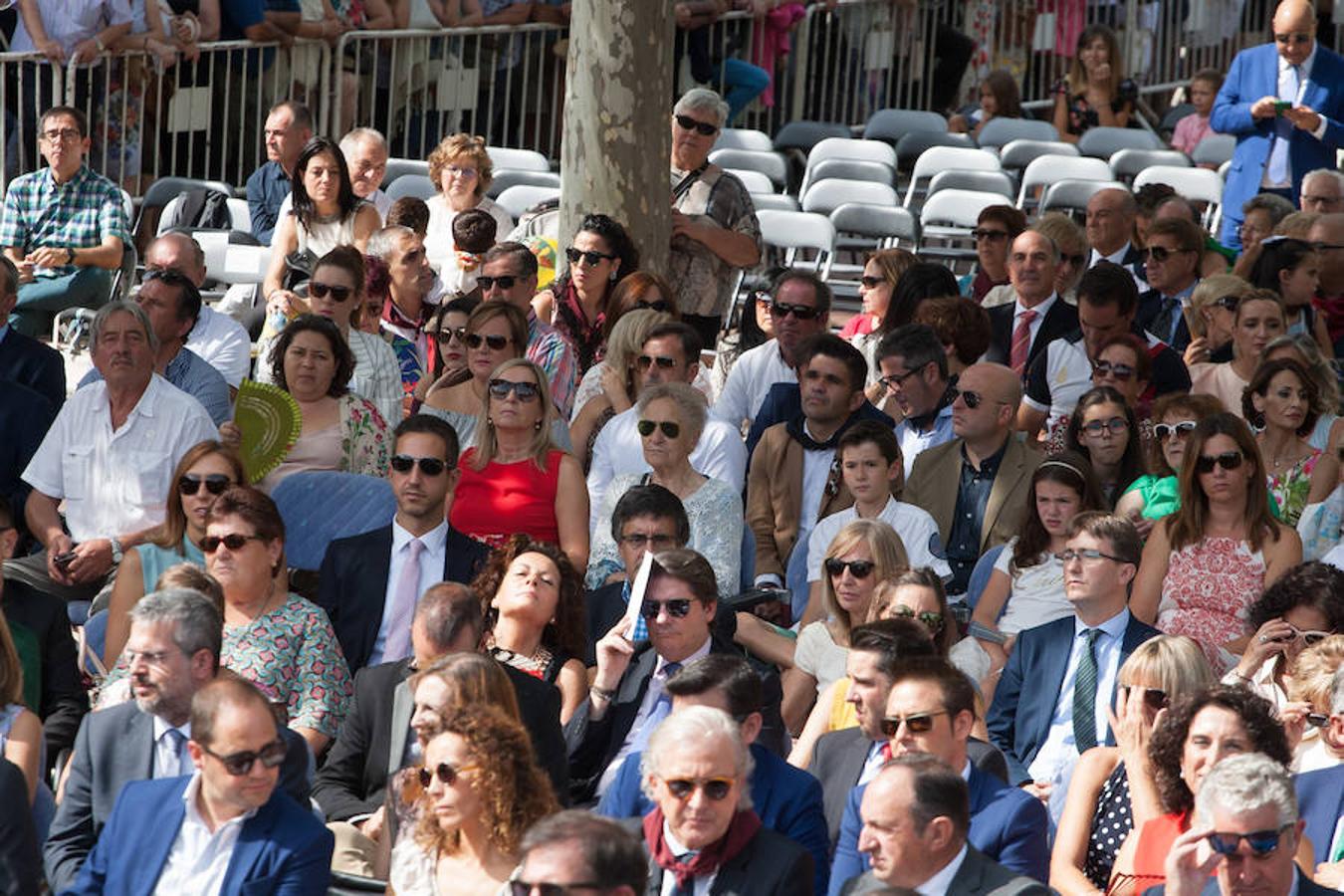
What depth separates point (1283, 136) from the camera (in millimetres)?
12984

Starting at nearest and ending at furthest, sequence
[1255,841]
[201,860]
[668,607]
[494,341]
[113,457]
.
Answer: [1255,841]
[201,860]
[668,607]
[113,457]
[494,341]

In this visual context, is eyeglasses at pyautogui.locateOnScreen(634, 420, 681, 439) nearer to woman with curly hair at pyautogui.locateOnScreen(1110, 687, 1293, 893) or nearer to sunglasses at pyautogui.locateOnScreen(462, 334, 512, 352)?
sunglasses at pyautogui.locateOnScreen(462, 334, 512, 352)

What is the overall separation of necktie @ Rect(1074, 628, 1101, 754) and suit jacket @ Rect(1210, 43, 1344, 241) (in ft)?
21.4

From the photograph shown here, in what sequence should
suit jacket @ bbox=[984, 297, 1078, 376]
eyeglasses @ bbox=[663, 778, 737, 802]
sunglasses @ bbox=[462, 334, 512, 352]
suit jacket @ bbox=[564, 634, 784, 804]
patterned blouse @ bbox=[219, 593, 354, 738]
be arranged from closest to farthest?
1. eyeglasses @ bbox=[663, 778, 737, 802]
2. suit jacket @ bbox=[564, 634, 784, 804]
3. patterned blouse @ bbox=[219, 593, 354, 738]
4. sunglasses @ bbox=[462, 334, 512, 352]
5. suit jacket @ bbox=[984, 297, 1078, 376]

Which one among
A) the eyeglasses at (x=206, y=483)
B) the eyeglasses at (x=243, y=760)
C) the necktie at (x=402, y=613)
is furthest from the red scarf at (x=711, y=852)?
the eyeglasses at (x=206, y=483)

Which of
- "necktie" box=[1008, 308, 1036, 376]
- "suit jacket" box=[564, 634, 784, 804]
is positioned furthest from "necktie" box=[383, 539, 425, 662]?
"necktie" box=[1008, 308, 1036, 376]

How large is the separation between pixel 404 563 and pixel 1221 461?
2.54 meters

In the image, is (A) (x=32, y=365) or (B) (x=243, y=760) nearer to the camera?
(B) (x=243, y=760)

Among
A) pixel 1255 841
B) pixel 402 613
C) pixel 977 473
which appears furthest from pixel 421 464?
pixel 1255 841

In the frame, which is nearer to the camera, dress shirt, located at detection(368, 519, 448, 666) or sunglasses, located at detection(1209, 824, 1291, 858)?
sunglasses, located at detection(1209, 824, 1291, 858)

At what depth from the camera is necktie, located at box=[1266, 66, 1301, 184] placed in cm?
1296

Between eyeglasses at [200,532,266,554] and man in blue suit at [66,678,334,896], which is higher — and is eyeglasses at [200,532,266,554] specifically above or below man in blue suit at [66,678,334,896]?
above

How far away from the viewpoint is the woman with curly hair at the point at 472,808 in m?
5.23

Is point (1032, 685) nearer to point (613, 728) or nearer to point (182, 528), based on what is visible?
point (613, 728)
